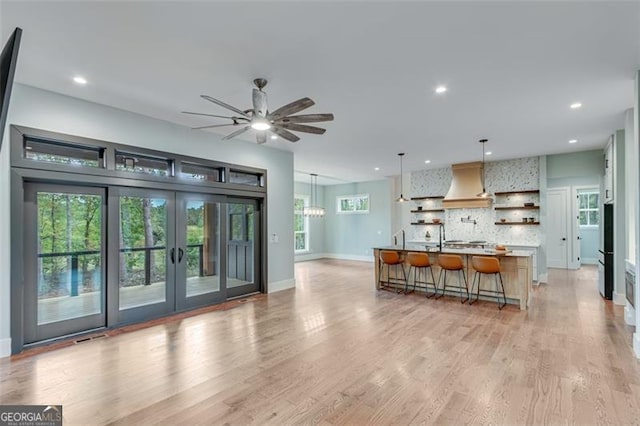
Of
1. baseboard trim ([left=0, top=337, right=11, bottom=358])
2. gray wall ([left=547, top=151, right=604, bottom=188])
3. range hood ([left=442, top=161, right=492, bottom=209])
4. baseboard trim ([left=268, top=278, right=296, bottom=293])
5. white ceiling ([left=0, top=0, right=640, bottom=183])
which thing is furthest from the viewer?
range hood ([left=442, top=161, right=492, bottom=209])

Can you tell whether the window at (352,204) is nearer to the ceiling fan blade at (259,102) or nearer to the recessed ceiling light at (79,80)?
the ceiling fan blade at (259,102)

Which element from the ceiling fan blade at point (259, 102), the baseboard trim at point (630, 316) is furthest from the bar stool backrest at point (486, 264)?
the ceiling fan blade at point (259, 102)

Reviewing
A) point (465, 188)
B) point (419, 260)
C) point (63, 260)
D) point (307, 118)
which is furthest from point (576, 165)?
point (63, 260)

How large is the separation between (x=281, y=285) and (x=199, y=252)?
6.50 feet

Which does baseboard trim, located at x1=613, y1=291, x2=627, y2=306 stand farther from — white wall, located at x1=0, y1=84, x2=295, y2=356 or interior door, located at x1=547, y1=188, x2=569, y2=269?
white wall, located at x1=0, y1=84, x2=295, y2=356

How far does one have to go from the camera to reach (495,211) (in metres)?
8.27

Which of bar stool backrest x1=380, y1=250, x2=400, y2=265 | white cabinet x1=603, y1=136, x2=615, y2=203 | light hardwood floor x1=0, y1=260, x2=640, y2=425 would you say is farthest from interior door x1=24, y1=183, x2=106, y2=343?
white cabinet x1=603, y1=136, x2=615, y2=203

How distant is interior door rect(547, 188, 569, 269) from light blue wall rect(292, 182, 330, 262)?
749 cm

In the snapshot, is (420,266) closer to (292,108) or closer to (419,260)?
(419,260)

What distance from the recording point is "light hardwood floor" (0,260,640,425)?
2.43 meters

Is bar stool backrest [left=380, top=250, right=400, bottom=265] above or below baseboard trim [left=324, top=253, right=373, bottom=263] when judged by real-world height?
above

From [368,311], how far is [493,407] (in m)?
2.68

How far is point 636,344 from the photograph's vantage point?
338 cm

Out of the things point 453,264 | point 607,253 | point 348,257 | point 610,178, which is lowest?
A: point 348,257
